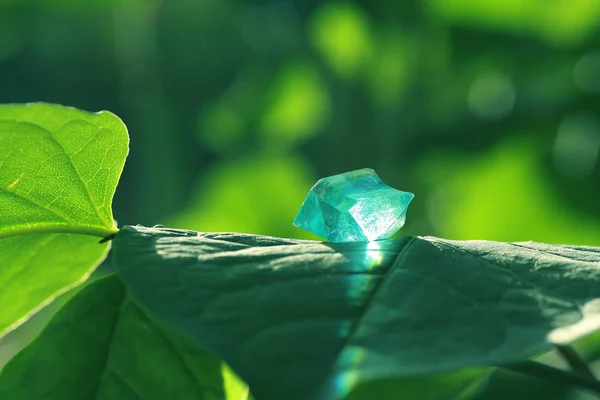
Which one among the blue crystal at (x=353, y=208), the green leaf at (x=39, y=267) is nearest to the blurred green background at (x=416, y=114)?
the blue crystal at (x=353, y=208)

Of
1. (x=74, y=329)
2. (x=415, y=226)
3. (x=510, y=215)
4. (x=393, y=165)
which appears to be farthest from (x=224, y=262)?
(x=393, y=165)

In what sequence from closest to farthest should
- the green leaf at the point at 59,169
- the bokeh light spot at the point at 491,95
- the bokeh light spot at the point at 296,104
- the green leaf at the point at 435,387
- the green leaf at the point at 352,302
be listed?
the green leaf at the point at 352,302 → the green leaf at the point at 59,169 → the green leaf at the point at 435,387 → the bokeh light spot at the point at 491,95 → the bokeh light spot at the point at 296,104

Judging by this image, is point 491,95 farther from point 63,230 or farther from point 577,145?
point 63,230

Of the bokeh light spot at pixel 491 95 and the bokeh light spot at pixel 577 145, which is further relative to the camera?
the bokeh light spot at pixel 491 95

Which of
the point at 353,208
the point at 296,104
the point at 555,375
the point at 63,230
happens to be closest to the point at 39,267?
the point at 63,230

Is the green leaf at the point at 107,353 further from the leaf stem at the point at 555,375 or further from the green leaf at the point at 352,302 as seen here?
the leaf stem at the point at 555,375

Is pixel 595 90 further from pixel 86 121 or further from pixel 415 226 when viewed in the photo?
pixel 86 121

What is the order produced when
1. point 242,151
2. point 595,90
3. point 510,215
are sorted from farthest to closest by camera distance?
point 242,151, point 595,90, point 510,215
